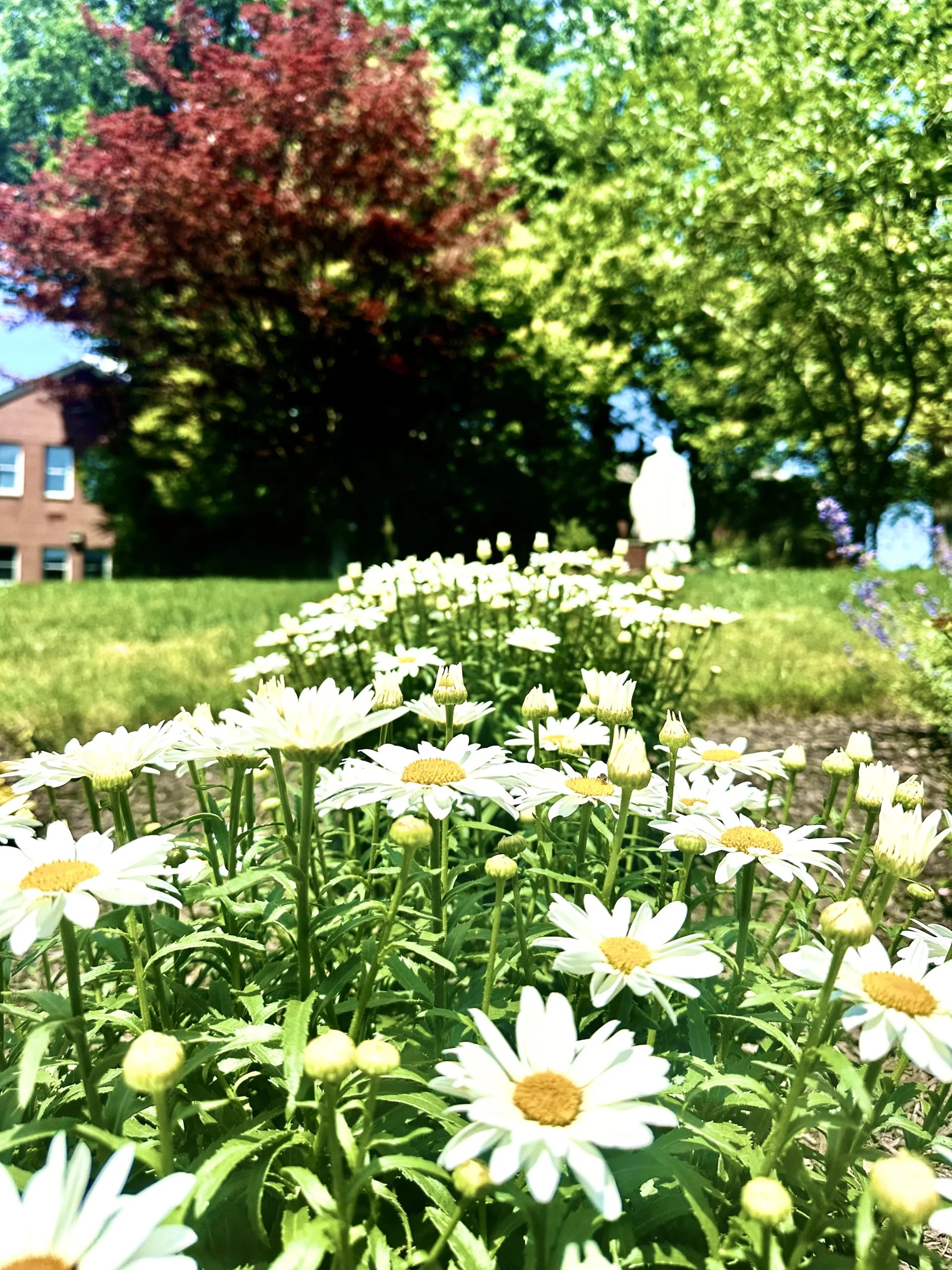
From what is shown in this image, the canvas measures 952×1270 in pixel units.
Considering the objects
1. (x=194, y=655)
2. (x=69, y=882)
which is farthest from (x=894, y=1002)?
(x=194, y=655)

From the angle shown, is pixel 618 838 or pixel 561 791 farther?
pixel 561 791

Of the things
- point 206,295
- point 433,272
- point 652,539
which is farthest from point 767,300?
point 206,295

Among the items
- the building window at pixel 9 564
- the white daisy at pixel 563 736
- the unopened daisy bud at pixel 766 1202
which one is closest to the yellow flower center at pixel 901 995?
the unopened daisy bud at pixel 766 1202

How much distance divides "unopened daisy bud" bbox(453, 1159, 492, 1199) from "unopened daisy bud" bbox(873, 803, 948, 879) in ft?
1.93

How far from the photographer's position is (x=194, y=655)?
572 cm

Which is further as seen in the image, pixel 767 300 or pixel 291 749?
pixel 767 300

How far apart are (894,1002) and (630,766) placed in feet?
1.28

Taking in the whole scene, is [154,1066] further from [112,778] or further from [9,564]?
[9,564]

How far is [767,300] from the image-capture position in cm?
1341

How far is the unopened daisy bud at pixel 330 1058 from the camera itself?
2.56 ft

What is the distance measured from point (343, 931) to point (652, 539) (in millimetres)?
8334

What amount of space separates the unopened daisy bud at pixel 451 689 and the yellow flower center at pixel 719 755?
529 millimetres

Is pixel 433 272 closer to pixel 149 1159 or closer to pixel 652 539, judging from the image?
pixel 652 539

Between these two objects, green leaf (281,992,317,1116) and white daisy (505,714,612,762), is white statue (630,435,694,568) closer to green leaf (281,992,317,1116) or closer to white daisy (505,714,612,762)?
white daisy (505,714,612,762)
